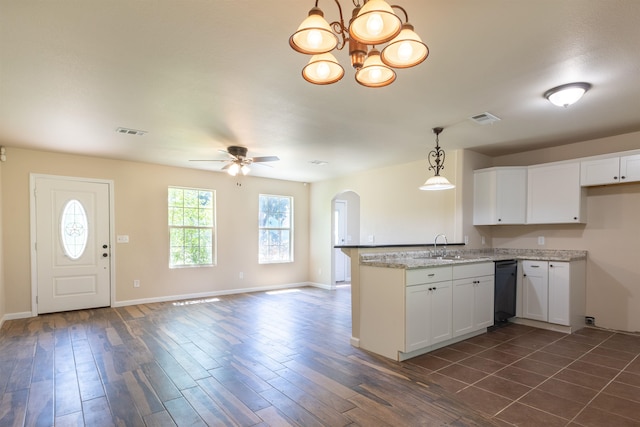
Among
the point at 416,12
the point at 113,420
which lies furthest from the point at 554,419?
the point at 113,420

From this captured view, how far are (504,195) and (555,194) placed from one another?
24.3 inches

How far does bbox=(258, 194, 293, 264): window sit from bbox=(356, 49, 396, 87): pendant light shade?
19.2 ft

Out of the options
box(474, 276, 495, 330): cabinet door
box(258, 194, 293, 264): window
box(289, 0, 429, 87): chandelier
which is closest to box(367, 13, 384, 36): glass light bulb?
box(289, 0, 429, 87): chandelier

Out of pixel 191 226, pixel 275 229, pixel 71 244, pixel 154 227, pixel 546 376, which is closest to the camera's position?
pixel 546 376

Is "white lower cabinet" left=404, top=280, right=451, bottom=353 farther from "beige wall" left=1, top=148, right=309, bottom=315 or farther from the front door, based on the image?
the front door

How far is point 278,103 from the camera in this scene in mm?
3254

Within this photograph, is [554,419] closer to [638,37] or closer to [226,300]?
[638,37]

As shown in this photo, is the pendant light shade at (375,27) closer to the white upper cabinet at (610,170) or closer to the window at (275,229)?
the white upper cabinet at (610,170)

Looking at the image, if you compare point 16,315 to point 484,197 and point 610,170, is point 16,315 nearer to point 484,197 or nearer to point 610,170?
point 484,197

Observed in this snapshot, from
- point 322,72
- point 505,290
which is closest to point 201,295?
point 505,290

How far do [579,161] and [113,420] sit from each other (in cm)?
563

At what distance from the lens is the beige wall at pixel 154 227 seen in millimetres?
4957

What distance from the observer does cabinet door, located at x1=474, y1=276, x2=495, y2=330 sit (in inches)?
159

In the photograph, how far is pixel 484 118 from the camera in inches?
143
